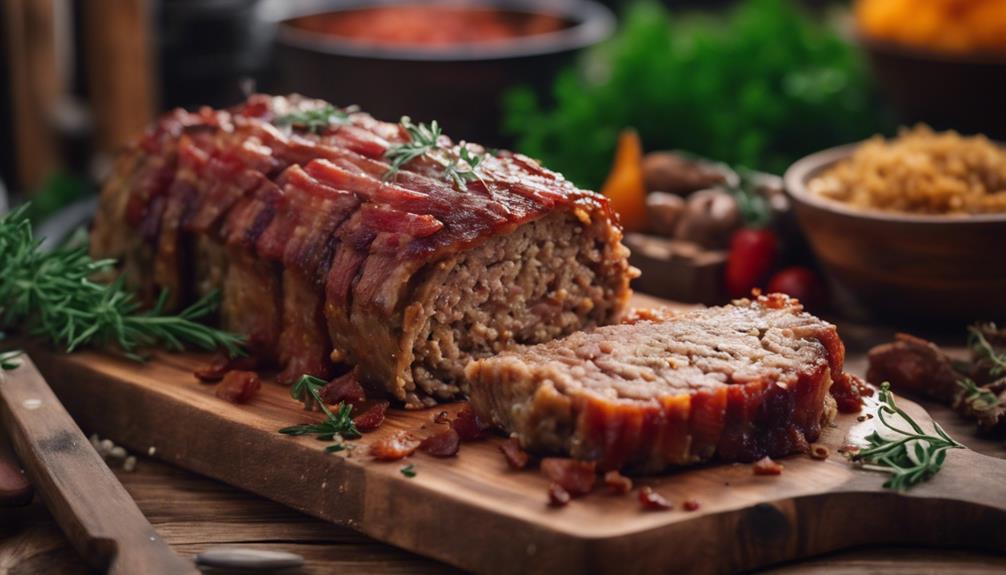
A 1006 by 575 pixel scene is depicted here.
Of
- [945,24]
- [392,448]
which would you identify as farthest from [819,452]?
[945,24]

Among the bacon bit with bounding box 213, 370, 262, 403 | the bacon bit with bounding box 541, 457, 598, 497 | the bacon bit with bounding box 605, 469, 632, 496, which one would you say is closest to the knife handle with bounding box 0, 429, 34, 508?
the bacon bit with bounding box 213, 370, 262, 403

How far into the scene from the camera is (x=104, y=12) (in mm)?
9305

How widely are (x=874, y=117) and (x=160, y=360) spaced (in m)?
5.27

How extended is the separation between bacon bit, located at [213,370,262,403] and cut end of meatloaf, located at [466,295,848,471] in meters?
0.91

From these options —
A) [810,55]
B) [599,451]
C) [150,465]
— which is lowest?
[150,465]

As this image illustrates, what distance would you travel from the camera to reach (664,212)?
653 centimetres

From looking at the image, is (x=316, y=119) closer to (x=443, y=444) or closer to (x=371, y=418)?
(x=371, y=418)

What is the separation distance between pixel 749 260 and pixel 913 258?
857 mm

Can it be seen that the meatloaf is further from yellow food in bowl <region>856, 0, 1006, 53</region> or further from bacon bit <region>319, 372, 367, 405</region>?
yellow food in bowl <region>856, 0, 1006, 53</region>

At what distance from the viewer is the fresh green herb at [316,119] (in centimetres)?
520

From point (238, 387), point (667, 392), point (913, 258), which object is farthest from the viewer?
point (913, 258)

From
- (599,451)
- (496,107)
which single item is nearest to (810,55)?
(496,107)

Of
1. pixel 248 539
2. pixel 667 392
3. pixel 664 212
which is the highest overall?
pixel 667 392

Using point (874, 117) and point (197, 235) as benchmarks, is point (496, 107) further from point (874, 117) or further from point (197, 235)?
point (197, 235)
